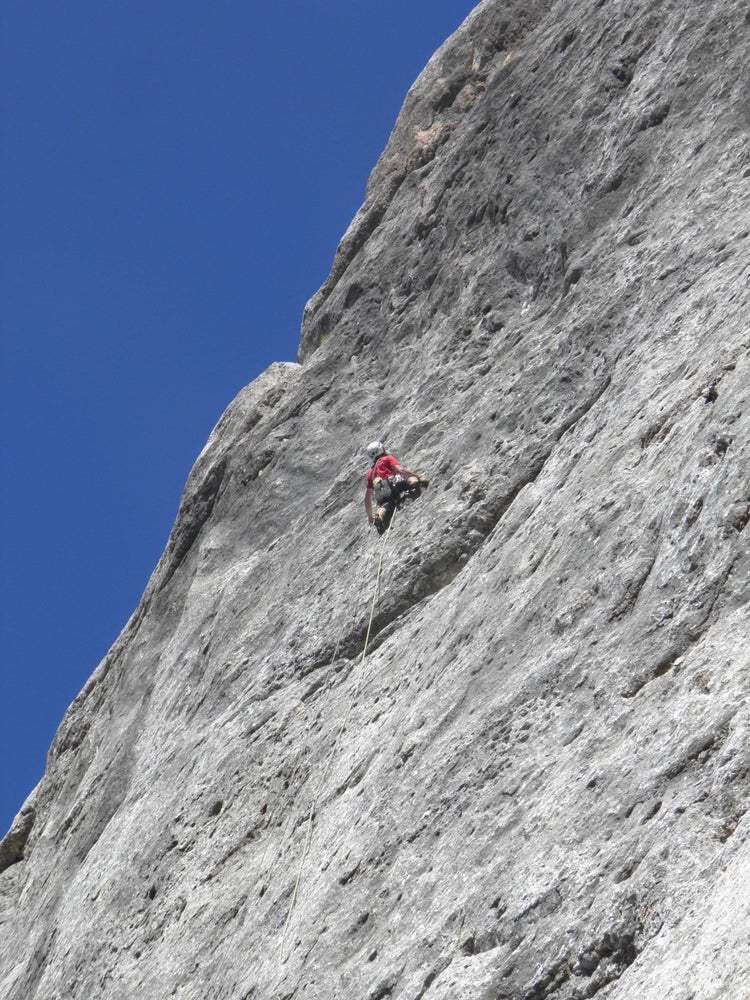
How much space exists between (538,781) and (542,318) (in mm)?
6890

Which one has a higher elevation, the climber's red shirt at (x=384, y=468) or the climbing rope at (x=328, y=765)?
the climber's red shirt at (x=384, y=468)

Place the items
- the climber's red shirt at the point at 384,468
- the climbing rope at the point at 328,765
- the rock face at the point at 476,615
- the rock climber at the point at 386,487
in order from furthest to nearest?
the climber's red shirt at the point at 384,468 → the rock climber at the point at 386,487 → the climbing rope at the point at 328,765 → the rock face at the point at 476,615

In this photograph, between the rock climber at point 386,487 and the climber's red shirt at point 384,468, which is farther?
the climber's red shirt at point 384,468

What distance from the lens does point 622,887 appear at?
7168 millimetres

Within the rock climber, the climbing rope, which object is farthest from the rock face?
the rock climber

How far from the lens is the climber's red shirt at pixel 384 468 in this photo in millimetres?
→ 14352

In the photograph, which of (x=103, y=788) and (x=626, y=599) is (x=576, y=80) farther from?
(x=103, y=788)

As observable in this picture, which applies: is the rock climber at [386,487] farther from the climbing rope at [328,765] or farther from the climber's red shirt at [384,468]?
the climbing rope at [328,765]

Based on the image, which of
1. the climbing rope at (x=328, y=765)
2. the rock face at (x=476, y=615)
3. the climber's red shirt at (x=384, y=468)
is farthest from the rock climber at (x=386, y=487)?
the rock face at (x=476, y=615)

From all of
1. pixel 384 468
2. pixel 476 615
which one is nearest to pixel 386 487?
pixel 384 468

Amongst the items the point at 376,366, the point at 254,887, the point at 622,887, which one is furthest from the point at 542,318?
the point at 622,887

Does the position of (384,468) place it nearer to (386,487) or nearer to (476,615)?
(386,487)

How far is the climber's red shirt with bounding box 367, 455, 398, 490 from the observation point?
1435cm

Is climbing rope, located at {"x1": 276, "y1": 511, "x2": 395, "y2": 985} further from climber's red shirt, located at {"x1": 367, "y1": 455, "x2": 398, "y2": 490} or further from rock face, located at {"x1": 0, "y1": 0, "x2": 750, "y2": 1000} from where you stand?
climber's red shirt, located at {"x1": 367, "y1": 455, "x2": 398, "y2": 490}
